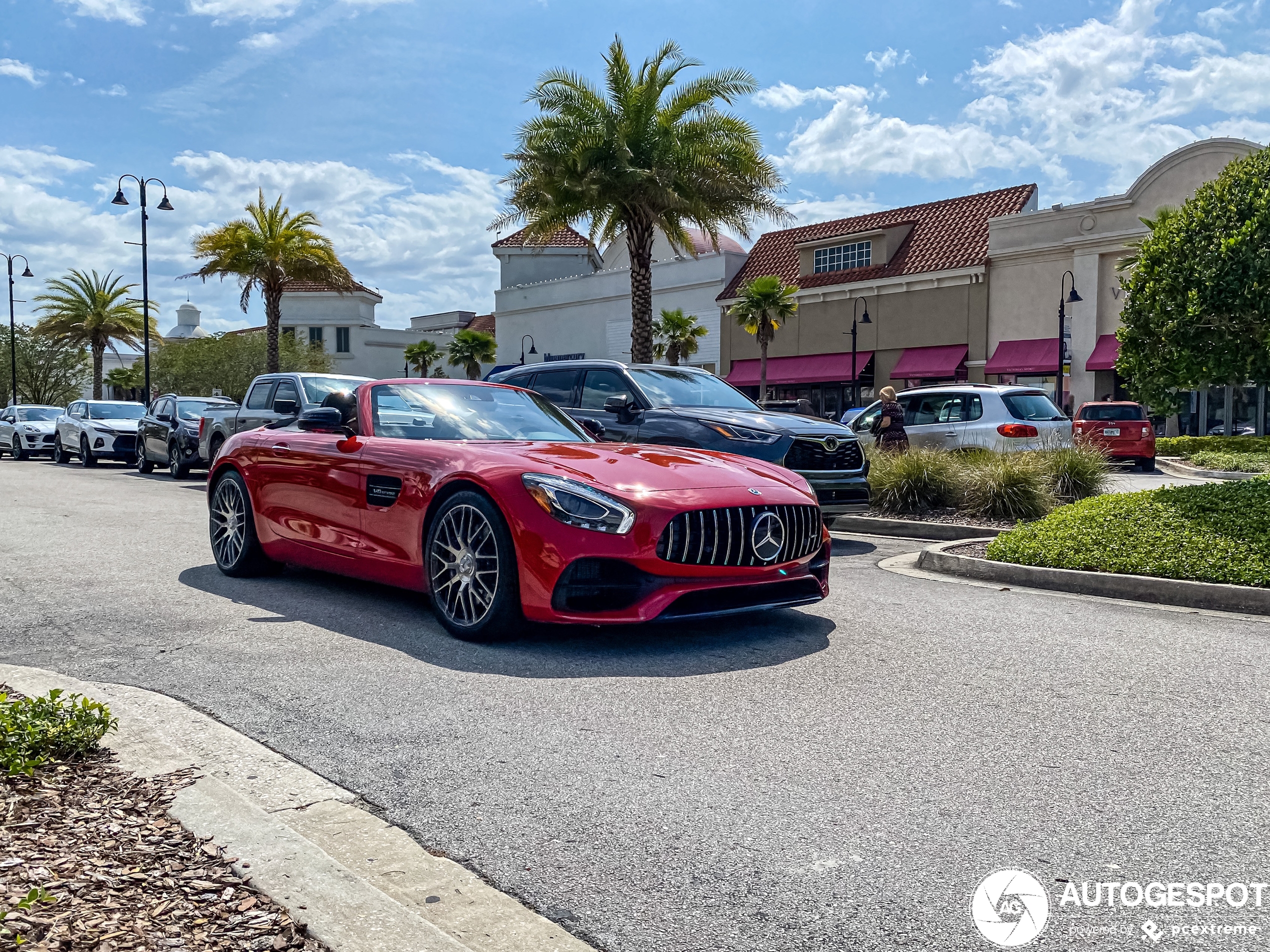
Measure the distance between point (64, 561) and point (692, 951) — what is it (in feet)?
25.6

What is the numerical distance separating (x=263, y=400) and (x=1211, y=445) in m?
22.7

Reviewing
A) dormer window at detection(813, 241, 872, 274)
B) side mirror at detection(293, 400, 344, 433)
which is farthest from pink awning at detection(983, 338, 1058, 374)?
side mirror at detection(293, 400, 344, 433)

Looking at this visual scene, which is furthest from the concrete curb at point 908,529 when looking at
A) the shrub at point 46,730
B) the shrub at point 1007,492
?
the shrub at point 46,730

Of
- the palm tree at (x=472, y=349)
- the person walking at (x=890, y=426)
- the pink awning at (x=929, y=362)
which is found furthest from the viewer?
the palm tree at (x=472, y=349)

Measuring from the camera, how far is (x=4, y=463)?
28469mm

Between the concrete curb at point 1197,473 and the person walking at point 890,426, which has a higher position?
the person walking at point 890,426

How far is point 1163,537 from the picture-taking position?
834cm

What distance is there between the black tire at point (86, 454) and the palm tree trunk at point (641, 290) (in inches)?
522

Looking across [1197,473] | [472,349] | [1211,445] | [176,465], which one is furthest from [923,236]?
[176,465]

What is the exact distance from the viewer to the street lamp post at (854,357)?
40.2 metres

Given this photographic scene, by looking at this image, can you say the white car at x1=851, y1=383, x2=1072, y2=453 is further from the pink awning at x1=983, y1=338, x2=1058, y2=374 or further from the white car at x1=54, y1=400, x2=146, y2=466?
the pink awning at x1=983, y1=338, x2=1058, y2=374

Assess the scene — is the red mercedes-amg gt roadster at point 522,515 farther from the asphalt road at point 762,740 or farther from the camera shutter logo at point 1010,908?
the camera shutter logo at point 1010,908

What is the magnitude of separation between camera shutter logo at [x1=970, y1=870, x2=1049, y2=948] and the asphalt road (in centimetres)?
Answer: 4

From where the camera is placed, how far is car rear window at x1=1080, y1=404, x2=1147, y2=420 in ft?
78.4
